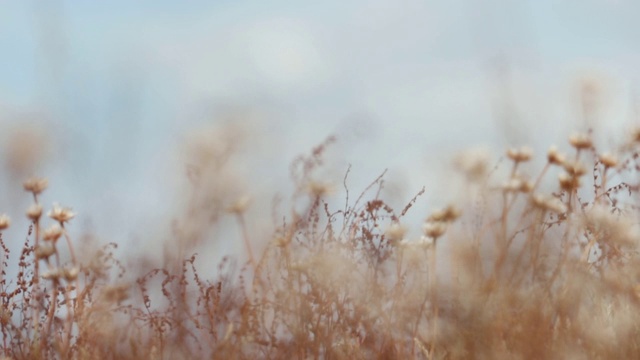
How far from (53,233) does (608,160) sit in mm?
1872

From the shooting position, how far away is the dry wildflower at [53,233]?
3.89 metres

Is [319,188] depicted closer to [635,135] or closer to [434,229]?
[434,229]

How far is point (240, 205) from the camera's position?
438 centimetres

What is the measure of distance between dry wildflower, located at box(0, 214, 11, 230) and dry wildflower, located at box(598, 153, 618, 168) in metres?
2.03

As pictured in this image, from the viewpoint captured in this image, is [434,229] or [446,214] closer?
[434,229]

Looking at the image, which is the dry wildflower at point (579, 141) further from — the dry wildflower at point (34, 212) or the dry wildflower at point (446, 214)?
the dry wildflower at point (34, 212)

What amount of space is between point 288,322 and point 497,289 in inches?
24.8

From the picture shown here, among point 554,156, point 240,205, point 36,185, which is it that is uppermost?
point 36,185

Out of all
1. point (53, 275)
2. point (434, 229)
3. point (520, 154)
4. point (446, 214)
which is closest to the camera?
point (434, 229)

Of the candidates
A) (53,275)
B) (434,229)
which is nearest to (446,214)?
(434,229)

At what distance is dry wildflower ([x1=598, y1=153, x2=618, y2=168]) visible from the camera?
3916 mm

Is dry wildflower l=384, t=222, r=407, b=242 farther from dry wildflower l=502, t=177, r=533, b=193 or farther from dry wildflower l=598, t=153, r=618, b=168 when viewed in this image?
dry wildflower l=598, t=153, r=618, b=168

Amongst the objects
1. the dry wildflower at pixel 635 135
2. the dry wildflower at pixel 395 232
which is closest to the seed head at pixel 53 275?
the dry wildflower at pixel 395 232

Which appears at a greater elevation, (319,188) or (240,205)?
(240,205)
